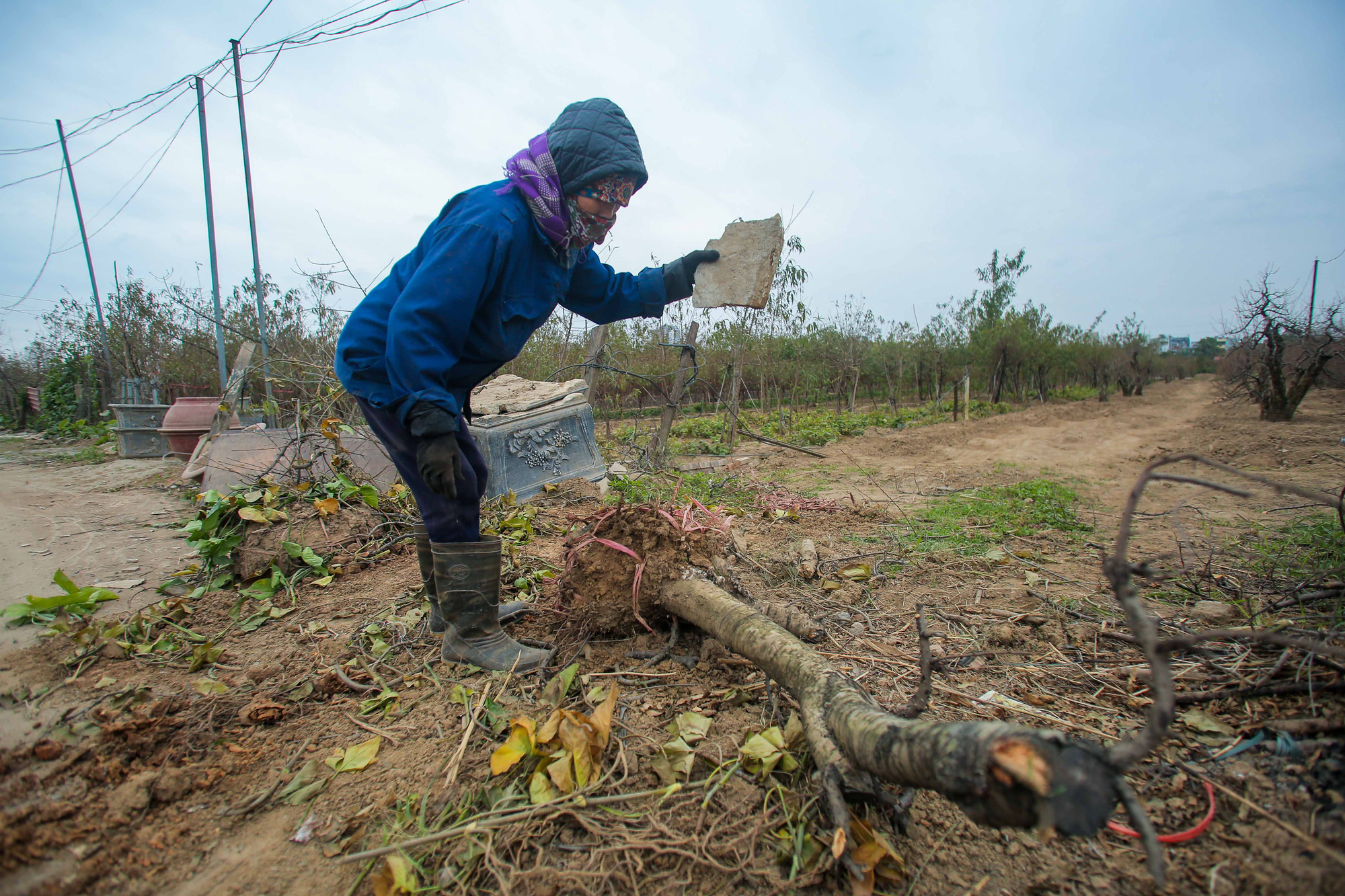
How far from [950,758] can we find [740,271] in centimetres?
219

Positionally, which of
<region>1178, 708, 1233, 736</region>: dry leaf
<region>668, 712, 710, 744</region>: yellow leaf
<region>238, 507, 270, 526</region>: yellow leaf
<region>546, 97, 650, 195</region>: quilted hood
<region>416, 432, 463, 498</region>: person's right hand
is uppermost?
<region>546, 97, 650, 195</region>: quilted hood

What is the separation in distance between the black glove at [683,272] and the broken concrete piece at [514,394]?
3.17 m

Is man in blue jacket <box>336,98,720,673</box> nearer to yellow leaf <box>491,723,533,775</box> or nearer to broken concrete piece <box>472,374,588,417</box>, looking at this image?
yellow leaf <box>491,723,533,775</box>

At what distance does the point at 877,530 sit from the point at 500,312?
314 centimetres

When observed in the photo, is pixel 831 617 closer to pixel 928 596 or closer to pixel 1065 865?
pixel 928 596

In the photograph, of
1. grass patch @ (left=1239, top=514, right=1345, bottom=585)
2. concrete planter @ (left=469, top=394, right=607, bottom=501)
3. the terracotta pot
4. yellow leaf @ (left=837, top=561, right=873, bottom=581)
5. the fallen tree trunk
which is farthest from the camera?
the terracotta pot

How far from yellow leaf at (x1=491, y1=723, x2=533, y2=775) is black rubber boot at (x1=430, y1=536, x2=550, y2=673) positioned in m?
0.49

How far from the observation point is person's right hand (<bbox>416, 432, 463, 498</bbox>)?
1771 mm

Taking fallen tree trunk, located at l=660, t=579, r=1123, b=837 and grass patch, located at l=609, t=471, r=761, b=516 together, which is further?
grass patch, located at l=609, t=471, r=761, b=516

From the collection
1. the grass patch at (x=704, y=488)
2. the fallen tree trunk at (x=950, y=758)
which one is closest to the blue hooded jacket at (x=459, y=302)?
the fallen tree trunk at (x=950, y=758)

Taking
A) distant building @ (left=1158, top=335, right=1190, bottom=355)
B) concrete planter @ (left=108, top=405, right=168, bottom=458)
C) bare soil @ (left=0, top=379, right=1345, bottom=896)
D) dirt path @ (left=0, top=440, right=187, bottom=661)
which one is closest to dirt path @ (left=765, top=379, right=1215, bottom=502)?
bare soil @ (left=0, top=379, right=1345, bottom=896)

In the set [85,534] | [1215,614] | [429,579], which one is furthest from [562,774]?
[85,534]

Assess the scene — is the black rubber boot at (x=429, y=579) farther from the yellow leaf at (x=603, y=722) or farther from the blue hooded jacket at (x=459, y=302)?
the yellow leaf at (x=603, y=722)

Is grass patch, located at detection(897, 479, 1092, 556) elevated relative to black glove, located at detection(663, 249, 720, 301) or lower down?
lower down
